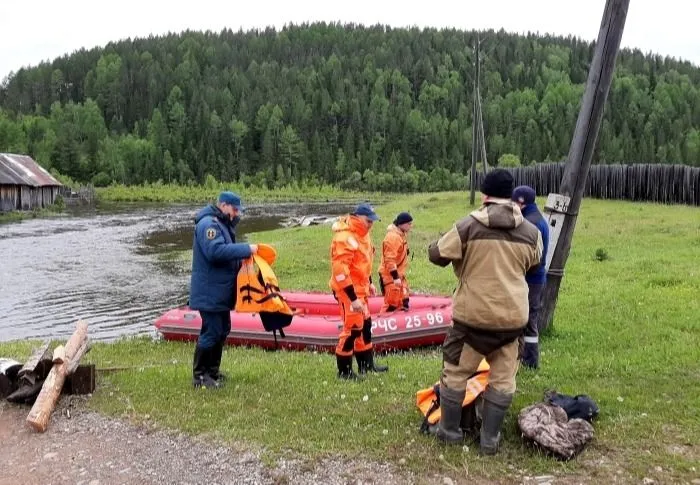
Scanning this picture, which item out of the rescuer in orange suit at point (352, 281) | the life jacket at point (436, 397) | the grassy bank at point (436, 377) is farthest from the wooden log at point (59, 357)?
the life jacket at point (436, 397)

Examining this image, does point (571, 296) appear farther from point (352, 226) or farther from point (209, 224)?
point (209, 224)

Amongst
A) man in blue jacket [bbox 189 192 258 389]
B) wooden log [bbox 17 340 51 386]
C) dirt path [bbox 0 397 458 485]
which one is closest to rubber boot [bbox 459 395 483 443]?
dirt path [bbox 0 397 458 485]

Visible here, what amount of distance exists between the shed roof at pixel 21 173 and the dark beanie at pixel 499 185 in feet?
169

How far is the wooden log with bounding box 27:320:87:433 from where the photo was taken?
21.7 ft

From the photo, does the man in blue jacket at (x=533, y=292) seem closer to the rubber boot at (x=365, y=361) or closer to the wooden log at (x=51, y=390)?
the rubber boot at (x=365, y=361)

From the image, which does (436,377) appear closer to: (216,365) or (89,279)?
(216,365)

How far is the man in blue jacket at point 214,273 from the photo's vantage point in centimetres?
717

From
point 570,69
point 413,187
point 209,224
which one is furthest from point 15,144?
point 570,69

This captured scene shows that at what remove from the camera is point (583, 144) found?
850cm

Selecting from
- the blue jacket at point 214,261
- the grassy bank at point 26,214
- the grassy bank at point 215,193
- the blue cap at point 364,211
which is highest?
the blue cap at point 364,211

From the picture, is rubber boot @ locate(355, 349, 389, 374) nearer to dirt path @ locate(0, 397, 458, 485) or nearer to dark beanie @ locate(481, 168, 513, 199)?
dirt path @ locate(0, 397, 458, 485)

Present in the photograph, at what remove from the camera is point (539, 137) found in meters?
127

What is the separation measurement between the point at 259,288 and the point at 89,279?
52.0 ft

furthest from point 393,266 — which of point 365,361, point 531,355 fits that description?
point 531,355
